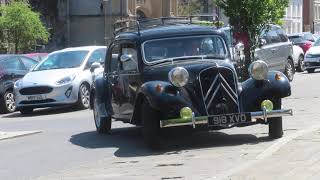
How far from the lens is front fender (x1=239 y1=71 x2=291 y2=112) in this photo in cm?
1120

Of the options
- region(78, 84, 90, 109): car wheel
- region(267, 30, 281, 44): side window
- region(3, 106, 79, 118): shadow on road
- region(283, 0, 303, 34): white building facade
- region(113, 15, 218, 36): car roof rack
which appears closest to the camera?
region(113, 15, 218, 36): car roof rack

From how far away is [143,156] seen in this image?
1062cm

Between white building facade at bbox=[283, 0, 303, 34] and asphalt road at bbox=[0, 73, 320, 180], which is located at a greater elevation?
white building facade at bbox=[283, 0, 303, 34]

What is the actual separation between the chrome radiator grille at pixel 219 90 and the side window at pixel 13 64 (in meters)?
11.3

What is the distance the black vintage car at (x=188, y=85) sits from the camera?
1071cm

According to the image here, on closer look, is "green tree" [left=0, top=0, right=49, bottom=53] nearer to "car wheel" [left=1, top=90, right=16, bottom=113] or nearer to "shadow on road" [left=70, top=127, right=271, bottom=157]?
"car wheel" [left=1, top=90, right=16, bottom=113]

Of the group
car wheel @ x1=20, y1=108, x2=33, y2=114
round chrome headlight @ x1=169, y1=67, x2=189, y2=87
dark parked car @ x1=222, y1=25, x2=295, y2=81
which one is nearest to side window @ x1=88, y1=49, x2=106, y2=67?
car wheel @ x1=20, y1=108, x2=33, y2=114

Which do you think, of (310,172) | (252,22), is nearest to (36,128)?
(310,172)

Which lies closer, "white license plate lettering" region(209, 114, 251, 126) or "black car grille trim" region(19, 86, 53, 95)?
"white license plate lettering" region(209, 114, 251, 126)

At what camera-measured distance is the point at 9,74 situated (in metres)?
20.8

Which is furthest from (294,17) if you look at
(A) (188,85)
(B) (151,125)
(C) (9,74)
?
(B) (151,125)

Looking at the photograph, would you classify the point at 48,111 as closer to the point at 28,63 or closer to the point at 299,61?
the point at 28,63

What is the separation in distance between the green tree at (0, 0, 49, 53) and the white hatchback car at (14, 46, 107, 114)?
19.3 m

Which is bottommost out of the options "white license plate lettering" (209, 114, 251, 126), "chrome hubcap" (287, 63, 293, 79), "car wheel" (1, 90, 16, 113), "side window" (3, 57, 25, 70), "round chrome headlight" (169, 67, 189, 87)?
"car wheel" (1, 90, 16, 113)
